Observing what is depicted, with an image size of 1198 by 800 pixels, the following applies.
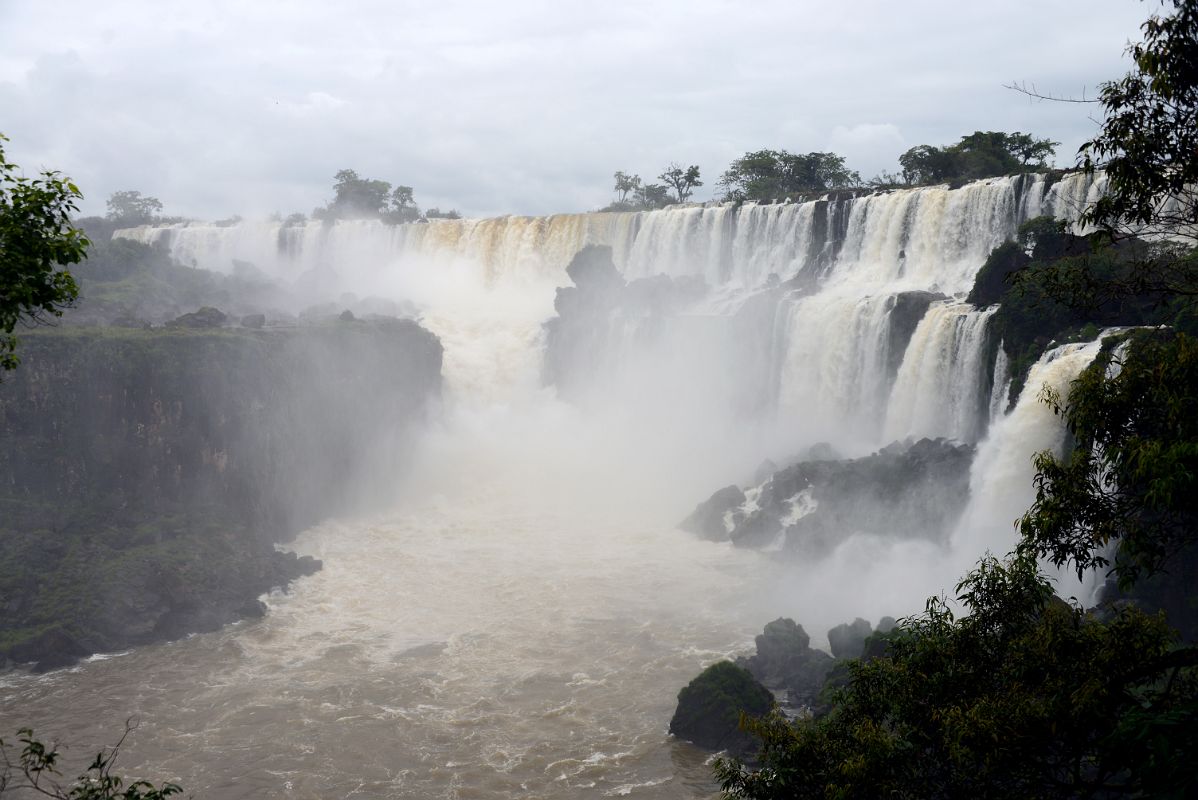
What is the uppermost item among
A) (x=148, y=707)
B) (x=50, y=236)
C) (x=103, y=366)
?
(x=50, y=236)

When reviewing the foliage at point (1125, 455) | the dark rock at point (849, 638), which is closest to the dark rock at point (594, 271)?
the dark rock at point (849, 638)

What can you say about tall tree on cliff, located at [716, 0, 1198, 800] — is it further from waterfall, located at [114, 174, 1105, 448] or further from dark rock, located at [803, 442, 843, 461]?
dark rock, located at [803, 442, 843, 461]

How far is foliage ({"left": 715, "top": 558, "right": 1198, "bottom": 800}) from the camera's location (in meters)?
7.07

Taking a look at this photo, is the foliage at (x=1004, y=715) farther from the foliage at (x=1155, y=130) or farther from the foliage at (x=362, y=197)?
the foliage at (x=362, y=197)

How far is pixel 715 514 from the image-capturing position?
3422 cm

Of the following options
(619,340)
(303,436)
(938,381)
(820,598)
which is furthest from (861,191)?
(303,436)

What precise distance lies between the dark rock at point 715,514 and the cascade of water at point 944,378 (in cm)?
633

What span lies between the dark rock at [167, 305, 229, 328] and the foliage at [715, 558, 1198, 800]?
33629 mm

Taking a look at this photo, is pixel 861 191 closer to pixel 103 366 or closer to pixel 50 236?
pixel 103 366

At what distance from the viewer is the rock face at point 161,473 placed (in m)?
26.2

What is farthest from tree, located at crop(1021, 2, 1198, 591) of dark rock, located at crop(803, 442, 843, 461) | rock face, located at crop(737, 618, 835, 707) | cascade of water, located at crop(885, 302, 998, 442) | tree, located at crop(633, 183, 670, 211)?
tree, located at crop(633, 183, 670, 211)

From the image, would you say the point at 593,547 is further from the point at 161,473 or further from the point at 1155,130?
the point at 1155,130

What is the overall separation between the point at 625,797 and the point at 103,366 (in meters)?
24.0

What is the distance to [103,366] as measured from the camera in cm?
3136
